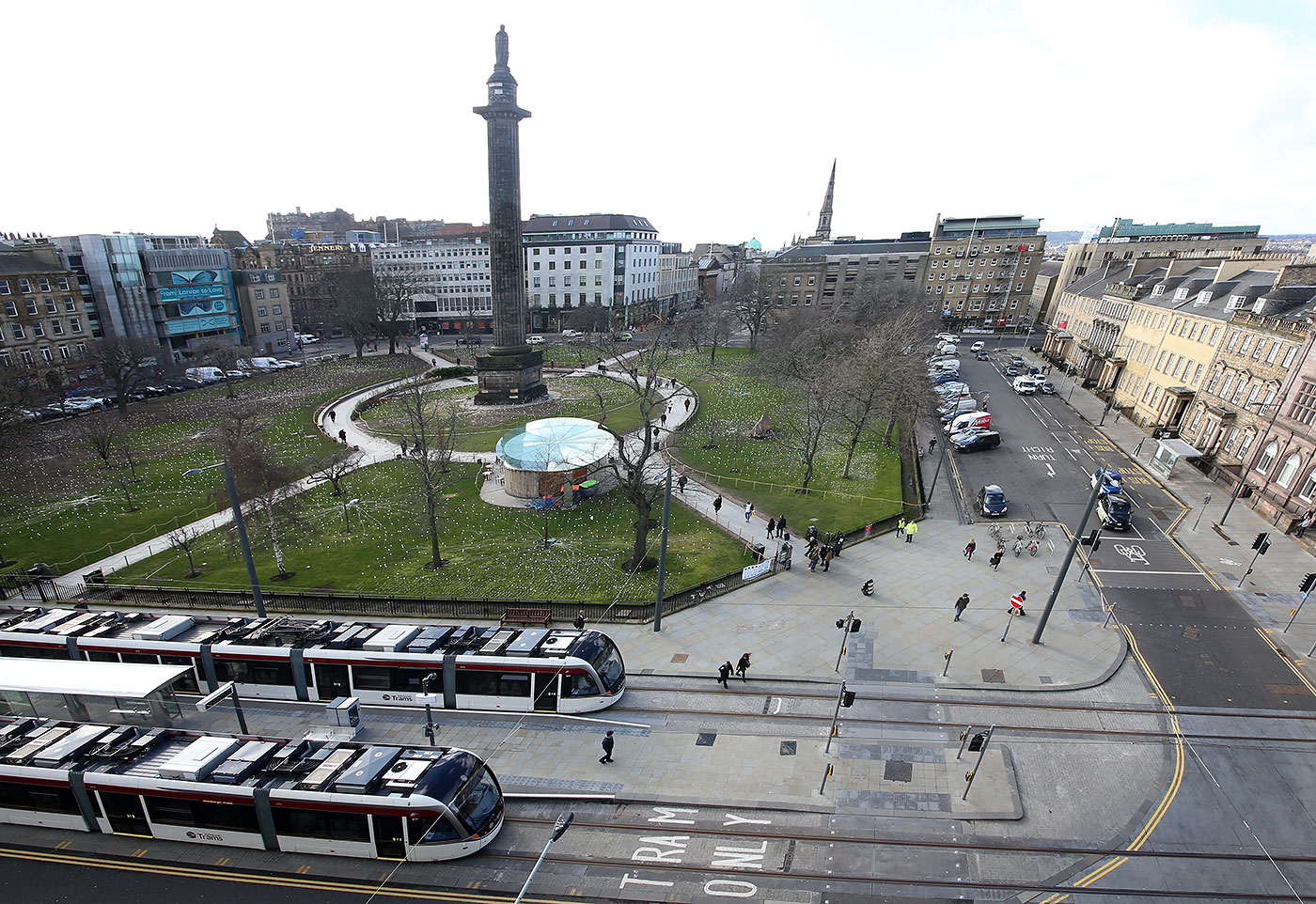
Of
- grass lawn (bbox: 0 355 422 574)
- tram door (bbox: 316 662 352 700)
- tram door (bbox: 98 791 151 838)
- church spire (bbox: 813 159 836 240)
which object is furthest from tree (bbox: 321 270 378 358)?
church spire (bbox: 813 159 836 240)

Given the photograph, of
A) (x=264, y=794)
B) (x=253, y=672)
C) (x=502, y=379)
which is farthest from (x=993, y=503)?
(x=502, y=379)

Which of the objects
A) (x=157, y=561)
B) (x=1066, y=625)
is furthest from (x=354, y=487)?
(x=1066, y=625)

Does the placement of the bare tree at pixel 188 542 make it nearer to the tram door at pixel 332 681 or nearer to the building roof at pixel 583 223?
the tram door at pixel 332 681

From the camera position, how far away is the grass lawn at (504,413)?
50.6 meters

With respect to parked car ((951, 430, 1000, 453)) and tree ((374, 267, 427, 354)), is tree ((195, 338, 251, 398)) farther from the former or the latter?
parked car ((951, 430, 1000, 453))

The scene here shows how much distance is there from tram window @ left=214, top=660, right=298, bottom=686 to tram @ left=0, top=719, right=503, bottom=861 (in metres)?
3.72

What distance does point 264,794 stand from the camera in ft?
45.8

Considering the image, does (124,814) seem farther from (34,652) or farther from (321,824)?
(34,652)

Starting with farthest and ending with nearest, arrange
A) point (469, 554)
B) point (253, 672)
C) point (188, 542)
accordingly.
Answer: point (188, 542), point (469, 554), point (253, 672)

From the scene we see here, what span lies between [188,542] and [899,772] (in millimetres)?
35512

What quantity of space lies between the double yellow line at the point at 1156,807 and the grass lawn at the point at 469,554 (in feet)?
53.3

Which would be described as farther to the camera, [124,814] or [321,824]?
[124,814]

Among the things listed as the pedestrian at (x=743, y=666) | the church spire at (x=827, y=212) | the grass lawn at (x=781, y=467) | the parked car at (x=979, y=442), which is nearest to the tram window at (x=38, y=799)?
the pedestrian at (x=743, y=666)

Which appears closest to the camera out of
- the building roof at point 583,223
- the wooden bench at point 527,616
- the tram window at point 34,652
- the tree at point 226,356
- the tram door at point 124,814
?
the tram door at point 124,814
